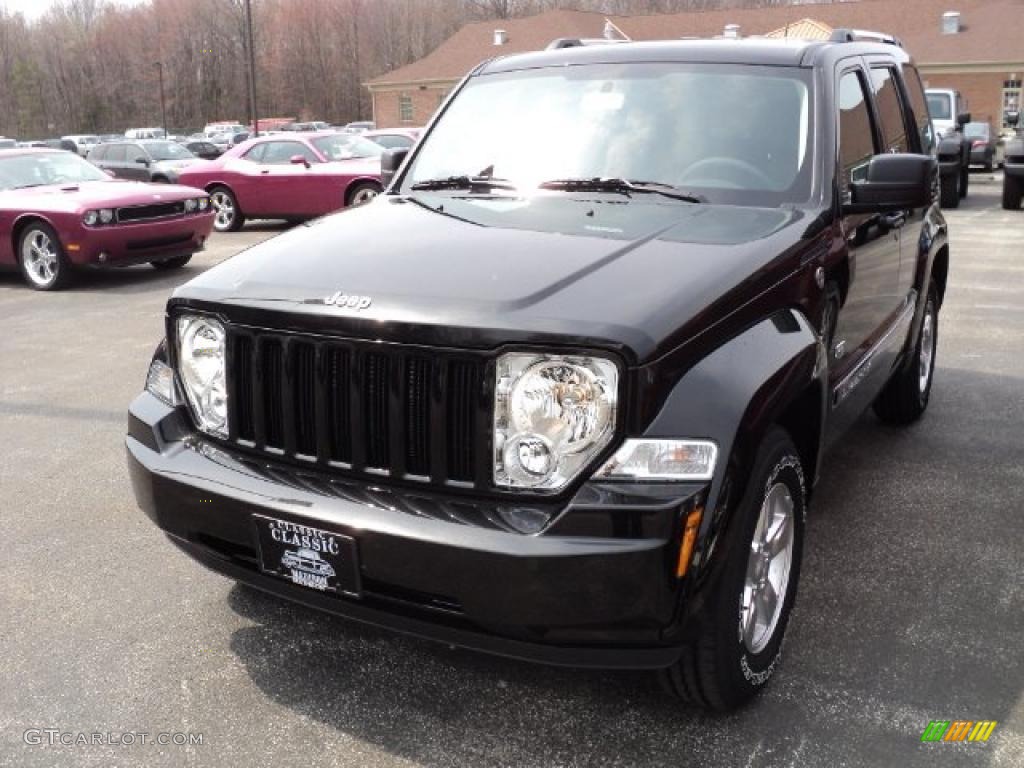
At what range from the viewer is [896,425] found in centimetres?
562

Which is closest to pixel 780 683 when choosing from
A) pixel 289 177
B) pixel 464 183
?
pixel 464 183

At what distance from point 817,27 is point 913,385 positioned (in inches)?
1617

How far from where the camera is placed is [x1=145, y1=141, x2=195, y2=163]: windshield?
24.2m

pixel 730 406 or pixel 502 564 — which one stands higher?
pixel 730 406

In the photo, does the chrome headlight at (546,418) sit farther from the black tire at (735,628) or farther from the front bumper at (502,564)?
the black tire at (735,628)

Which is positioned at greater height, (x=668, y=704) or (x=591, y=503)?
(x=591, y=503)

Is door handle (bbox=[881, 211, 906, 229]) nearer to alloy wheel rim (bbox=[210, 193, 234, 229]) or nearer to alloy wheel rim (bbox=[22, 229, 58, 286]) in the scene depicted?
alloy wheel rim (bbox=[22, 229, 58, 286])

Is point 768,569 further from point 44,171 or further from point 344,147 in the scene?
point 344,147

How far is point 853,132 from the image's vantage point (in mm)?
3973

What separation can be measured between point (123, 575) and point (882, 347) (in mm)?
3218

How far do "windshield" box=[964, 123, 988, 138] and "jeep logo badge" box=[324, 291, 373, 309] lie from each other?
78.1 ft

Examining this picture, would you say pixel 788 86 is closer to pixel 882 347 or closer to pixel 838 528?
pixel 882 347

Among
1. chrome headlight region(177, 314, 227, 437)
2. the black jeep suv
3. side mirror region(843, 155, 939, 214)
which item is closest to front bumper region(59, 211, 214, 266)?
the black jeep suv

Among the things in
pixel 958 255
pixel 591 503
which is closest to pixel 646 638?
pixel 591 503
